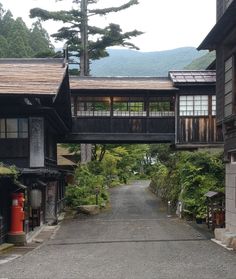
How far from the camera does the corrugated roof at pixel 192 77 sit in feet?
91.6

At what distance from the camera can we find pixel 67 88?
2111 cm

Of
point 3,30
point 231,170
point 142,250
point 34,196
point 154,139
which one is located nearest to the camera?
point 142,250

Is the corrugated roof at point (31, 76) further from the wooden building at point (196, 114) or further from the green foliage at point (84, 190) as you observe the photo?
the green foliage at point (84, 190)

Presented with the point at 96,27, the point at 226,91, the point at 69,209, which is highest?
the point at 96,27

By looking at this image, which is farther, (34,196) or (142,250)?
(34,196)

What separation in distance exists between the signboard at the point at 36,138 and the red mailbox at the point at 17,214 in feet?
9.68

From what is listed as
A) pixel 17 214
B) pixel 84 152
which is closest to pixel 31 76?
pixel 17 214

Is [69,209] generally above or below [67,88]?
below

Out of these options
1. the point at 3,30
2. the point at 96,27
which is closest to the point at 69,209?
the point at 96,27

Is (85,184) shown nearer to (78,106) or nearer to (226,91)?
(78,106)

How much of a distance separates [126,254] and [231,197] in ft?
14.9

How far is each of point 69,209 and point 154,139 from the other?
25.7 feet

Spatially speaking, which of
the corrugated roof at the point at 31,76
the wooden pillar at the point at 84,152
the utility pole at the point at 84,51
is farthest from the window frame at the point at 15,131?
the utility pole at the point at 84,51

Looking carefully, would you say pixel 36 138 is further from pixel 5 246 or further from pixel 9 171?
pixel 5 246
